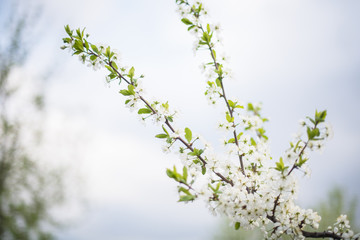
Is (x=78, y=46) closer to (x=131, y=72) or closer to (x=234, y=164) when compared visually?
(x=131, y=72)

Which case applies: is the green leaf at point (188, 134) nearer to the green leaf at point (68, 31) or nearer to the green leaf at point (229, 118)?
the green leaf at point (229, 118)

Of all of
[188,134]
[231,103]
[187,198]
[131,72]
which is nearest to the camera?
[187,198]

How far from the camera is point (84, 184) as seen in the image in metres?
11.9

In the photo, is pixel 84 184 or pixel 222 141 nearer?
pixel 222 141

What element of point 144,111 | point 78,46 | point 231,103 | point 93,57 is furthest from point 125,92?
point 231,103

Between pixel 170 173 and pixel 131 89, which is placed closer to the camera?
pixel 170 173

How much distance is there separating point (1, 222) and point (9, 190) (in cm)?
131

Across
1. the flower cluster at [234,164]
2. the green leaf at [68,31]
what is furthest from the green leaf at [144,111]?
the green leaf at [68,31]

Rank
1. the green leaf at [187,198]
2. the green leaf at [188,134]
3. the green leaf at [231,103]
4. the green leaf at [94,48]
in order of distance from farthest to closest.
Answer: the green leaf at [231,103] → the green leaf at [94,48] → the green leaf at [188,134] → the green leaf at [187,198]

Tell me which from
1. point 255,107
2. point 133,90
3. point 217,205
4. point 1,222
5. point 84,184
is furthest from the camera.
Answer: point 84,184

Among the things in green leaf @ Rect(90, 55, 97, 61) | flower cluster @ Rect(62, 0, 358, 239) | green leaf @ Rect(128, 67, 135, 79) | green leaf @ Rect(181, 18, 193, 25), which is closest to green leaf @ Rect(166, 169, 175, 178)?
flower cluster @ Rect(62, 0, 358, 239)

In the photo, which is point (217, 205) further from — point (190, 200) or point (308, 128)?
point (308, 128)

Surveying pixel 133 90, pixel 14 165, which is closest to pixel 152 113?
pixel 133 90

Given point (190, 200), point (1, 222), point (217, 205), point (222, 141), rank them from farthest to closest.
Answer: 1. point (1, 222)
2. point (222, 141)
3. point (217, 205)
4. point (190, 200)
